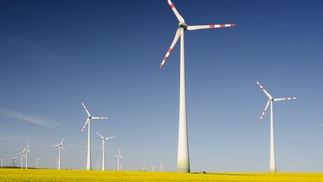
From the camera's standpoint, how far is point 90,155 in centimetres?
11544

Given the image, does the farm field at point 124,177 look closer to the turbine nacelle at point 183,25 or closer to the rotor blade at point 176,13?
the turbine nacelle at point 183,25

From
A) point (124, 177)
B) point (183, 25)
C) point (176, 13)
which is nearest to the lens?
point (124, 177)

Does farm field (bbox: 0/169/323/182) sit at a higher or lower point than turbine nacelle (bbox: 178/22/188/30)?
lower

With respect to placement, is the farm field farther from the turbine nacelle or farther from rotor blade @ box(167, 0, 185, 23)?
rotor blade @ box(167, 0, 185, 23)

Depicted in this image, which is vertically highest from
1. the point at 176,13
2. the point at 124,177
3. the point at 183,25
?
the point at 176,13

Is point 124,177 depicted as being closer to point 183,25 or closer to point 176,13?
point 183,25

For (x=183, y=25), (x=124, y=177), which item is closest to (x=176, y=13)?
(x=183, y=25)

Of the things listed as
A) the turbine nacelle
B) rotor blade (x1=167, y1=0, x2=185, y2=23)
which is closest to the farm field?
the turbine nacelle

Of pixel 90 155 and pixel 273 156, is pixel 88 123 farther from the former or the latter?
pixel 273 156

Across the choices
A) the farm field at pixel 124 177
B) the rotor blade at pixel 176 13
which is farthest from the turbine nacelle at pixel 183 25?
the farm field at pixel 124 177

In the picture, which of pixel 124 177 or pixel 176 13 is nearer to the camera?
pixel 124 177

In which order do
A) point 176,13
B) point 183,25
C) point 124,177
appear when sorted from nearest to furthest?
point 124,177, point 183,25, point 176,13

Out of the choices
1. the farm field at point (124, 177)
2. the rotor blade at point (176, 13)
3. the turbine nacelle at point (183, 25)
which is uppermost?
the rotor blade at point (176, 13)

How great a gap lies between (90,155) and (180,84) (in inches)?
2403
